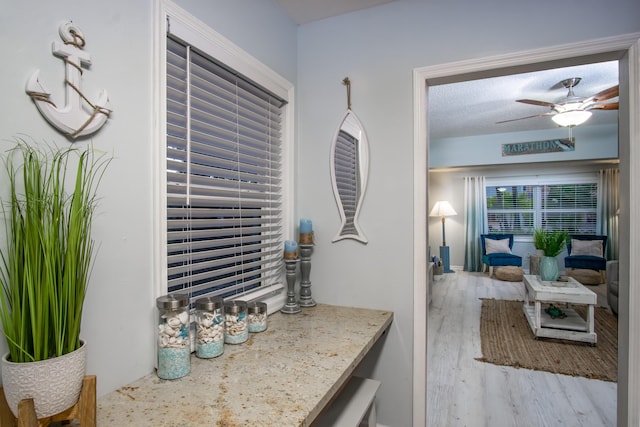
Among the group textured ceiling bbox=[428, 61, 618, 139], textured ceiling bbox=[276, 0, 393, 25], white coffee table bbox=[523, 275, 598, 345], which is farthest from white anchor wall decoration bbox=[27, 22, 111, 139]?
white coffee table bbox=[523, 275, 598, 345]

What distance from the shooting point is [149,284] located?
3.88 ft

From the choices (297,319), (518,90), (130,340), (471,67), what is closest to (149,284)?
(130,340)

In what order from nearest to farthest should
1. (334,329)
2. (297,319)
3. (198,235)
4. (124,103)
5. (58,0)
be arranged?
(58,0)
(124,103)
(198,235)
(334,329)
(297,319)

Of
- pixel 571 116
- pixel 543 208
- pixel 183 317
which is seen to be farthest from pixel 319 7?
pixel 543 208

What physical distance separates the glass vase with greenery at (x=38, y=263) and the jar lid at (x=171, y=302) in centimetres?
28

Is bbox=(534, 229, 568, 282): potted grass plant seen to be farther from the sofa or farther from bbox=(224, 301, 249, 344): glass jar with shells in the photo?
bbox=(224, 301, 249, 344): glass jar with shells

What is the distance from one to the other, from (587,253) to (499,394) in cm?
530

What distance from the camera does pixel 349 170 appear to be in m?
2.00

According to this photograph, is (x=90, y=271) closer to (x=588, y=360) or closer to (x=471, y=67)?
(x=471, y=67)

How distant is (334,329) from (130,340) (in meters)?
0.86

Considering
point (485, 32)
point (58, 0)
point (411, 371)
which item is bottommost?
point (411, 371)

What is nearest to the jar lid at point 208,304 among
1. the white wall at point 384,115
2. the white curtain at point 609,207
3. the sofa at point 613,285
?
the white wall at point 384,115

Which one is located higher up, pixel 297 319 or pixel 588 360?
pixel 297 319

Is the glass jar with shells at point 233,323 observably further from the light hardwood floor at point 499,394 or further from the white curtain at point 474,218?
the white curtain at point 474,218
